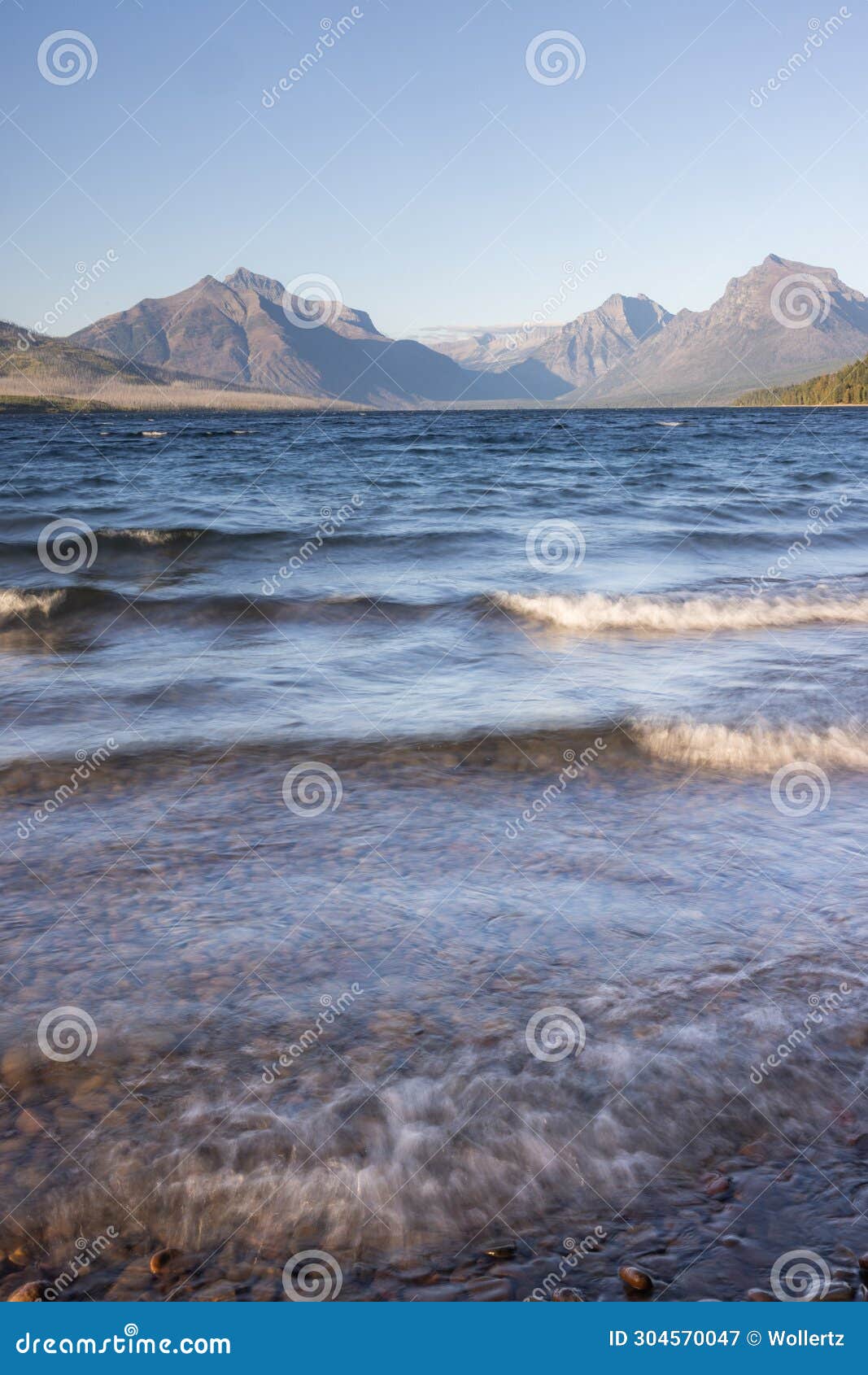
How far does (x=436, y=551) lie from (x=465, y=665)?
28.6 feet

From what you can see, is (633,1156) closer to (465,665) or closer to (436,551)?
(465,665)

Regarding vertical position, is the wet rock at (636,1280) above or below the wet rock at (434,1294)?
above

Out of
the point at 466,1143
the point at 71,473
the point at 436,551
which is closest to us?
the point at 466,1143

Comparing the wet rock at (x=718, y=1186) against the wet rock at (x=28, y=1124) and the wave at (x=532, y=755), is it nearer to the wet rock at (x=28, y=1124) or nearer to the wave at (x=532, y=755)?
the wet rock at (x=28, y=1124)

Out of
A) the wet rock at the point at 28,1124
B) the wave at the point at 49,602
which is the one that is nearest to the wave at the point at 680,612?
the wave at the point at 49,602

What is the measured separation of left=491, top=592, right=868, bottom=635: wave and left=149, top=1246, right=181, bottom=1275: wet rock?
986 cm

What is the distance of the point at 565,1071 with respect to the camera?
371 cm

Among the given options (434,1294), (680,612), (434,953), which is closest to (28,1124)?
(434,1294)

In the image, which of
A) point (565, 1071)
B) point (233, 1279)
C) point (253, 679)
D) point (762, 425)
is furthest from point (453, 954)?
point (762, 425)

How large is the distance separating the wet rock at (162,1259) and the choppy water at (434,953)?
0.03m

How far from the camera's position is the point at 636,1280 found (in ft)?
9.35

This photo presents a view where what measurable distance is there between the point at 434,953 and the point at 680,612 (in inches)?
369

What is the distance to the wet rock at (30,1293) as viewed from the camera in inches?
111

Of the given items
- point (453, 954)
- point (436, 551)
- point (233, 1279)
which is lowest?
point (233, 1279)
